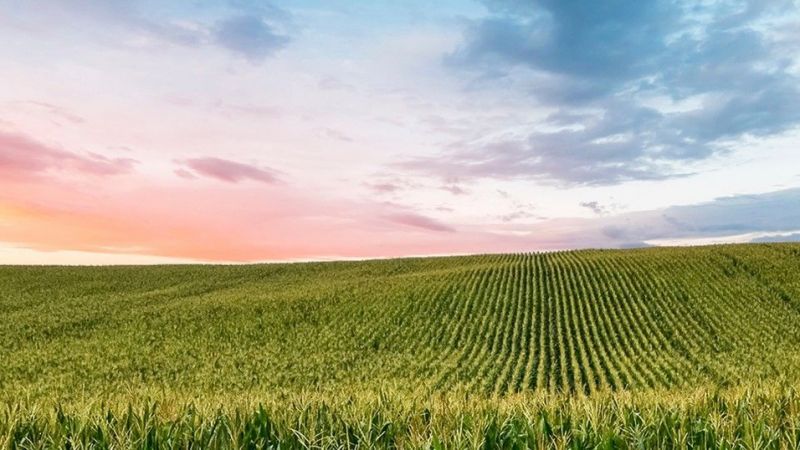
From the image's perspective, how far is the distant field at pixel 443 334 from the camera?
29.3 m

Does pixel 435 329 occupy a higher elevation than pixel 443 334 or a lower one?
higher

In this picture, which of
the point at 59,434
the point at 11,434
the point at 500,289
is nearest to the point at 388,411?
the point at 59,434

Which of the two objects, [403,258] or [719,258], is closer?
[719,258]

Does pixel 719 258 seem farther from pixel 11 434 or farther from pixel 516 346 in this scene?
pixel 11 434

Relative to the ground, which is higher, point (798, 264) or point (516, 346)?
point (798, 264)

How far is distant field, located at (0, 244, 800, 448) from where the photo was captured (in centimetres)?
2927

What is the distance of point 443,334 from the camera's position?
41.0m

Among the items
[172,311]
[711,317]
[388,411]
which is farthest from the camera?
[172,311]

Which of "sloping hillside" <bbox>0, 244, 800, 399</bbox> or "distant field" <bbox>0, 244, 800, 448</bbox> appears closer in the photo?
"distant field" <bbox>0, 244, 800, 448</bbox>

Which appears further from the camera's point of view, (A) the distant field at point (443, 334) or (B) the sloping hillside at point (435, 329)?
(B) the sloping hillside at point (435, 329)

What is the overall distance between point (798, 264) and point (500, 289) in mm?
30878

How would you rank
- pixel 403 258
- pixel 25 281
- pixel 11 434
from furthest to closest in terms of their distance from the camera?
pixel 403 258, pixel 25 281, pixel 11 434

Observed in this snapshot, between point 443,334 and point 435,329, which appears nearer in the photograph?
point 443,334

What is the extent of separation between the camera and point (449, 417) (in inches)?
216
